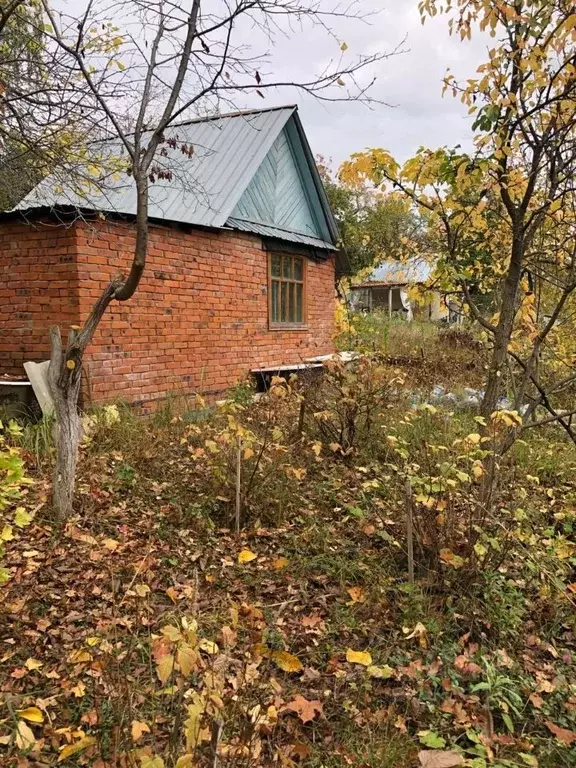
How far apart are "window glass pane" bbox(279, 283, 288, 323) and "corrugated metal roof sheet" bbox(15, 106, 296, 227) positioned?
214cm

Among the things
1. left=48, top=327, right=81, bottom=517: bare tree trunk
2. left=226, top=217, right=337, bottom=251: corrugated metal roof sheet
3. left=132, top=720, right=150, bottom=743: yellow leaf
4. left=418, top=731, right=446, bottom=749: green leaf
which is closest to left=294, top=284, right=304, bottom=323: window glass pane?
left=226, top=217, right=337, bottom=251: corrugated metal roof sheet

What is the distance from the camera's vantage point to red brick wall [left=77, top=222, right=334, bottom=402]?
6.10m

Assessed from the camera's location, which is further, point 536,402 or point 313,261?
point 313,261

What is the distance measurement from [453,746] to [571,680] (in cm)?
88

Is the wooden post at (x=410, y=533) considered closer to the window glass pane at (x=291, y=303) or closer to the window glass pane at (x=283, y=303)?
the window glass pane at (x=283, y=303)

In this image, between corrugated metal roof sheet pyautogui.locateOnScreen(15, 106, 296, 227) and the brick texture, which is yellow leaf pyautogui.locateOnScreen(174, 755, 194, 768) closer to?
the brick texture

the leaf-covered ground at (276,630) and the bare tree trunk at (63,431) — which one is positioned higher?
the bare tree trunk at (63,431)

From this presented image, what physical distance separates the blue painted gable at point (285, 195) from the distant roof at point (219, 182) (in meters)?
0.03

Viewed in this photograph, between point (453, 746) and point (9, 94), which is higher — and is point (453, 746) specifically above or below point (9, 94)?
below

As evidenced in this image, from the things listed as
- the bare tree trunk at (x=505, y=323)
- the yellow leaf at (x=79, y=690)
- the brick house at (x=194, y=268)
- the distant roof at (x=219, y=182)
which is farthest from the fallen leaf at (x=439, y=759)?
the distant roof at (x=219, y=182)

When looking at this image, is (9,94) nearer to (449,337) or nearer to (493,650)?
(493,650)

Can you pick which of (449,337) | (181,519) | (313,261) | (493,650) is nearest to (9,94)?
(181,519)

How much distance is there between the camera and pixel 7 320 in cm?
636

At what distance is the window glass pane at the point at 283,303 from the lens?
31.3ft
